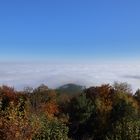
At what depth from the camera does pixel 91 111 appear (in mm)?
76500

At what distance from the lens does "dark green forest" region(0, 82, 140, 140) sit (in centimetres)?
2628

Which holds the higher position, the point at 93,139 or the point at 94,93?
the point at 94,93

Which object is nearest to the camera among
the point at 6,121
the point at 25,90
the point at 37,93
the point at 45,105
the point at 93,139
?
the point at 6,121

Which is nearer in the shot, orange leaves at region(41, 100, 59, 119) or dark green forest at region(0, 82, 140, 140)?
dark green forest at region(0, 82, 140, 140)

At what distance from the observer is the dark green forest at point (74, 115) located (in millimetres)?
26281

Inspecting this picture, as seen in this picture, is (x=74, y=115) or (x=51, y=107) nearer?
(x=74, y=115)

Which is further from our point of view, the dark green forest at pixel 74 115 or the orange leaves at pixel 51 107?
the orange leaves at pixel 51 107

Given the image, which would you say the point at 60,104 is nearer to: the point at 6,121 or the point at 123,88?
the point at 123,88

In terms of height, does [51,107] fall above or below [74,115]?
above

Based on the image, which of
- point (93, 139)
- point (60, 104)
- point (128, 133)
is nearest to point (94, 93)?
point (60, 104)

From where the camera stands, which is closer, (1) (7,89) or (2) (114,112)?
(2) (114,112)

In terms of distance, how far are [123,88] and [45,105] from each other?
32.4m

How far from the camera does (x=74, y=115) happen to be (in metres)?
77.2

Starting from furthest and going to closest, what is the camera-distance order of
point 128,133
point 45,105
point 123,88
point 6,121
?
1. point 123,88
2. point 45,105
3. point 128,133
4. point 6,121
